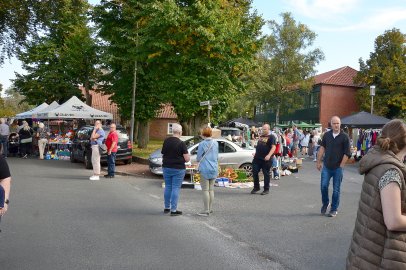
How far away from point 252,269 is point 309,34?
53.8m

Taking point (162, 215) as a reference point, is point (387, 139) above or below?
above

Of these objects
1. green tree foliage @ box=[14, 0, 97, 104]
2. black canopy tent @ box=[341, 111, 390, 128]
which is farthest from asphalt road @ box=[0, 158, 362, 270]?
green tree foliage @ box=[14, 0, 97, 104]

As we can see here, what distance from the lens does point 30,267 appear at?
5.03 meters

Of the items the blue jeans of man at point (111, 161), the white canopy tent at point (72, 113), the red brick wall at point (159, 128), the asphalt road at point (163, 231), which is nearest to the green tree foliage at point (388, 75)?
the red brick wall at point (159, 128)

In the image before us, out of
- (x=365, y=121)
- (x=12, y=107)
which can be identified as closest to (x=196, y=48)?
(x=365, y=121)

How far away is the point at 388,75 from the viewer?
47938mm

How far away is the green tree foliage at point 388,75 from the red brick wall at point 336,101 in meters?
4.97

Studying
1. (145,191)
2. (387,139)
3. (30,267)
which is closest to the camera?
(387,139)

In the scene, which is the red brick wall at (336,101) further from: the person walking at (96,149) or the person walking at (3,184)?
the person walking at (3,184)

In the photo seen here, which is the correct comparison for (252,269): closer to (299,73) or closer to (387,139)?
(387,139)

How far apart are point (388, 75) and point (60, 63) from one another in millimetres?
36128

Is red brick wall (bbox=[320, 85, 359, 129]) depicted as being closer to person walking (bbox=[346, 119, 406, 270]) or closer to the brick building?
the brick building

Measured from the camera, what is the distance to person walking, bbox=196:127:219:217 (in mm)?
8273

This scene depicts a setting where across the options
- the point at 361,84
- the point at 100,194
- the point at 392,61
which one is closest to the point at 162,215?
the point at 100,194
